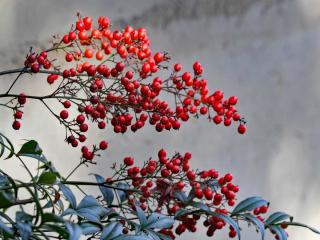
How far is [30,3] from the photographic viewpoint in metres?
1.56

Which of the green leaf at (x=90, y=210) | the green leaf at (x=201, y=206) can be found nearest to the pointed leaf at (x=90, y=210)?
the green leaf at (x=90, y=210)

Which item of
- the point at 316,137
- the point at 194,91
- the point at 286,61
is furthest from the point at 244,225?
the point at 194,91

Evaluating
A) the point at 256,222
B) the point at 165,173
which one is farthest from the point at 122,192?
the point at 256,222

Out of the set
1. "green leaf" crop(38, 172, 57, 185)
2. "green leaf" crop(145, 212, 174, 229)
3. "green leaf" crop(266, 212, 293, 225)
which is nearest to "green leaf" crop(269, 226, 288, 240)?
"green leaf" crop(266, 212, 293, 225)

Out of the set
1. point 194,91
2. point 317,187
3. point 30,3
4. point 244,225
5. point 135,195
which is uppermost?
point 30,3

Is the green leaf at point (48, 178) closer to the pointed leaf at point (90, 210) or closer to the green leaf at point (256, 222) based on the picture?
the pointed leaf at point (90, 210)

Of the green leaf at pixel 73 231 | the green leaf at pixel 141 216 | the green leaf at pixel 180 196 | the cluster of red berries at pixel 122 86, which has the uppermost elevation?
the cluster of red berries at pixel 122 86

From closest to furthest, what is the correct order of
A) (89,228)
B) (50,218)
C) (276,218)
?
(50,218), (89,228), (276,218)

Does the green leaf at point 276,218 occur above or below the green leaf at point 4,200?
above

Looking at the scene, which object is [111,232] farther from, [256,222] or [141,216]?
[256,222]

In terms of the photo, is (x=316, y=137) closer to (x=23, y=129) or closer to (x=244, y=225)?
(x=244, y=225)

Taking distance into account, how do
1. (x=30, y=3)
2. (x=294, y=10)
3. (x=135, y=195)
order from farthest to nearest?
1. (x=294, y=10)
2. (x=30, y=3)
3. (x=135, y=195)

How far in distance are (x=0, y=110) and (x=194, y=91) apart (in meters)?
0.85

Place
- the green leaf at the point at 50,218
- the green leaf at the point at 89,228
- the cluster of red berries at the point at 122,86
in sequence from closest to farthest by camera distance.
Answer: the green leaf at the point at 50,218
the green leaf at the point at 89,228
the cluster of red berries at the point at 122,86
